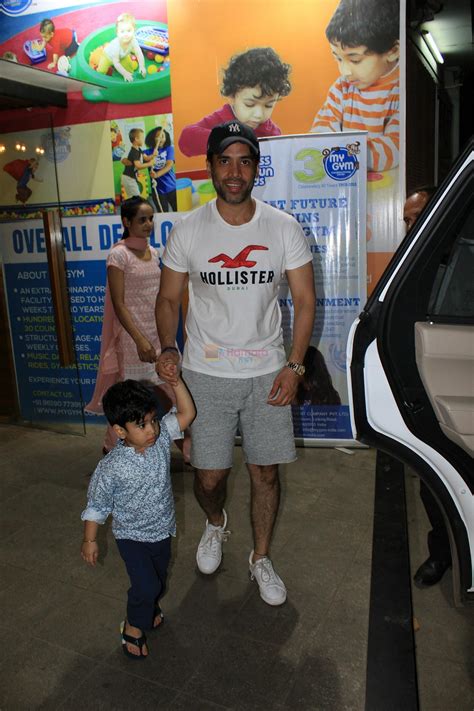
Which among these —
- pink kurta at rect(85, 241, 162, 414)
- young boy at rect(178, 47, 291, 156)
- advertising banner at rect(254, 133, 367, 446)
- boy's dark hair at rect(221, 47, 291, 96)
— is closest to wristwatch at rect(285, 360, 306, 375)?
pink kurta at rect(85, 241, 162, 414)

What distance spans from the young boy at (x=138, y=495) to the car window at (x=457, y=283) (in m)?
0.95

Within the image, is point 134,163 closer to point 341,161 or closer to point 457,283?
point 341,161

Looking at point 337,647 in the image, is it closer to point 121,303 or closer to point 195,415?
point 195,415

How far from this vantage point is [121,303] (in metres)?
3.58

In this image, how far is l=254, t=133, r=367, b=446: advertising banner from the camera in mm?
3945

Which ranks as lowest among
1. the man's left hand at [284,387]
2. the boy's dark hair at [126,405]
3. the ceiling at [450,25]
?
the man's left hand at [284,387]

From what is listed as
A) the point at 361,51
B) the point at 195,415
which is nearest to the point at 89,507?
the point at 195,415

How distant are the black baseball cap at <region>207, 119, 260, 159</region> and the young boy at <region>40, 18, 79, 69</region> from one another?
285 cm

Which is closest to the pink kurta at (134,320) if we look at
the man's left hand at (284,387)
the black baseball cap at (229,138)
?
the black baseball cap at (229,138)

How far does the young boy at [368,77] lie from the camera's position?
386 cm

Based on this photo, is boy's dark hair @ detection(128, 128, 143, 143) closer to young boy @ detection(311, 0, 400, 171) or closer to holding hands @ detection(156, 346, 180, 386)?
young boy @ detection(311, 0, 400, 171)

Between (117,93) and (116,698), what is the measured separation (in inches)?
155

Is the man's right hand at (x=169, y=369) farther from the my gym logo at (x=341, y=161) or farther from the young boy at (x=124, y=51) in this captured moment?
the young boy at (x=124, y=51)

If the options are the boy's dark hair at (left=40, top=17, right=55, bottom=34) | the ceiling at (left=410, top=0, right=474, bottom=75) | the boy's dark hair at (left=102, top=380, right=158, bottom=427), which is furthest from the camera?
the ceiling at (left=410, top=0, right=474, bottom=75)
